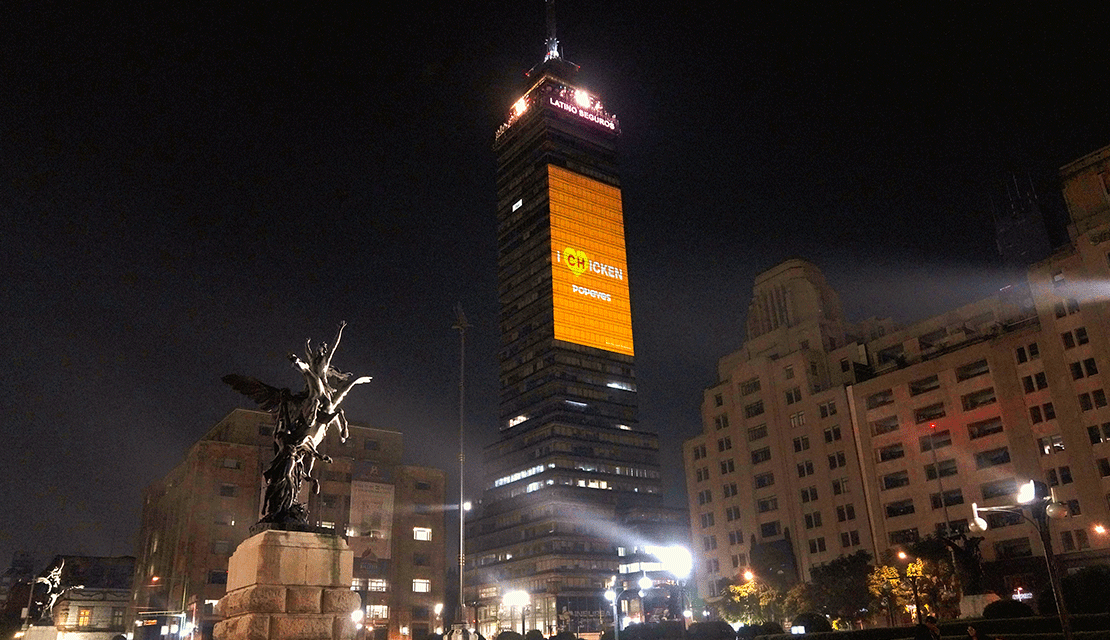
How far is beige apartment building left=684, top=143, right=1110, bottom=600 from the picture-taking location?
66.5 metres

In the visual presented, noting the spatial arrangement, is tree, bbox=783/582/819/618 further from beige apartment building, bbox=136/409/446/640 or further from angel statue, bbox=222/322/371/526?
angel statue, bbox=222/322/371/526

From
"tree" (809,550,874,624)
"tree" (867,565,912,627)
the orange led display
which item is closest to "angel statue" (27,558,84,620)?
"tree" (867,565,912,627)

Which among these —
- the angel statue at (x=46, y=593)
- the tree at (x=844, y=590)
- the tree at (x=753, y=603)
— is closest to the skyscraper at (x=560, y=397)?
the tree at (x=753, y=603)

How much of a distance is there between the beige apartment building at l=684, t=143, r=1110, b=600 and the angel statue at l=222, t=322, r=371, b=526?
5952cm

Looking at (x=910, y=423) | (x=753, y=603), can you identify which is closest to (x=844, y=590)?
(x=753, y=603)

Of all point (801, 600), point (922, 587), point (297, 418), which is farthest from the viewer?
point (801, 600)

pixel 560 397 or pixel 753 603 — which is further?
pixel 560 397

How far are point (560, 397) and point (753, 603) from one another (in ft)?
313

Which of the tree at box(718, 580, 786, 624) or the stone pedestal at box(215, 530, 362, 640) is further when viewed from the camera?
the tree at box(718, 580, 786, 624)

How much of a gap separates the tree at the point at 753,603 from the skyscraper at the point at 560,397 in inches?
2633

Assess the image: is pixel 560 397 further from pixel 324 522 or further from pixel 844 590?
pixel 844 590

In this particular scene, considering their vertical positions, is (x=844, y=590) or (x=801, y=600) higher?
(x=844, y=590)

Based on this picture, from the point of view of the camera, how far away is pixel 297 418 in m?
19.8

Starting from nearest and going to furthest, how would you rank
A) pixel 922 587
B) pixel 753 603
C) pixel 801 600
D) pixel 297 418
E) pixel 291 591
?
pixel 291 591 < pixel 297 418 < pixel 922 587 < pixel 801 600 < pixel 753 603
